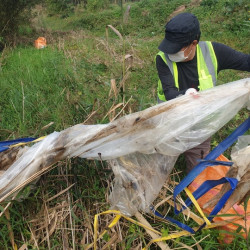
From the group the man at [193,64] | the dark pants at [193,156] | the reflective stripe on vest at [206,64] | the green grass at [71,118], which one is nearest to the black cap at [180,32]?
the man at [193,64]

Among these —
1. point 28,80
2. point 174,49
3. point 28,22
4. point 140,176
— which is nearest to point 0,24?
point 28,22

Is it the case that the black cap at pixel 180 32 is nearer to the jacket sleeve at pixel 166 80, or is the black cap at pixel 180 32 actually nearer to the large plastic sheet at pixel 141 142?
the jacket sleeve at pixel 166 80

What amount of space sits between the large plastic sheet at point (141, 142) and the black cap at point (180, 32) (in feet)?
1.57

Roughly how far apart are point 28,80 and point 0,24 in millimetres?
5000

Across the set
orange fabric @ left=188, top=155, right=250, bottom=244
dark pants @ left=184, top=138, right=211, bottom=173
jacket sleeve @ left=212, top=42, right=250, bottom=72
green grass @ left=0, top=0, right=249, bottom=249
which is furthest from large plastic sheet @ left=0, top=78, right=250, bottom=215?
jacket sleeve @ left=212, top=42, right=250, bottom=72

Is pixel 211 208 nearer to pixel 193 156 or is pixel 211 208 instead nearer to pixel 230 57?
pixel 193 156

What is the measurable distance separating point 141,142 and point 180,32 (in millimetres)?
821

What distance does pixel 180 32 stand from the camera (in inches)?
66.8

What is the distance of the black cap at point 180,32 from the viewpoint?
170 cm

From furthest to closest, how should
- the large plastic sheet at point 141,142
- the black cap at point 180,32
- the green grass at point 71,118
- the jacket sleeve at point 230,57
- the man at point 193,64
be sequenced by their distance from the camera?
the jacket sleeve at point 230,57 → the man at point 193,64 → the black cap at point 180,32 → the green grass at point 71,118 → the large plastic sheet at point 141,142

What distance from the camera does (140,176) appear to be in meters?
1.40

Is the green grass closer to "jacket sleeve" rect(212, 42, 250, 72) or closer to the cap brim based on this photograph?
the cap brim

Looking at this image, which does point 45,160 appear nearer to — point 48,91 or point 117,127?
point 117,127

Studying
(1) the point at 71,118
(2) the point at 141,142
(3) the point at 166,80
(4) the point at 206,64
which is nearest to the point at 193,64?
(4) the point at 206,64
